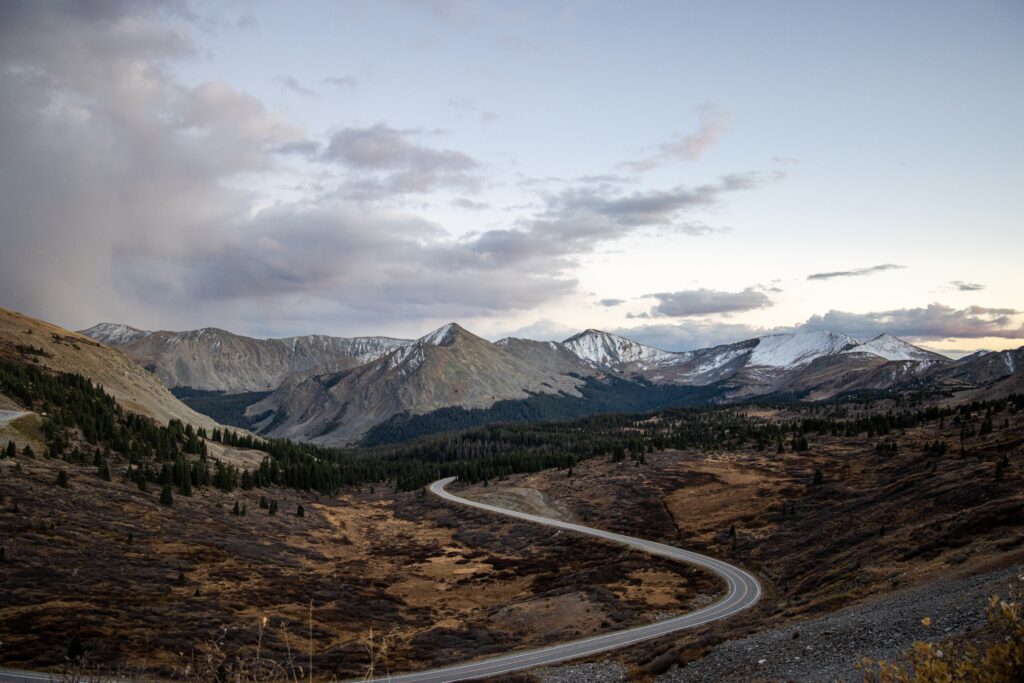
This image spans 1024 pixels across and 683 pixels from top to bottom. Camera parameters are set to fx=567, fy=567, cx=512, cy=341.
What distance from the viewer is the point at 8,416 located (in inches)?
4434

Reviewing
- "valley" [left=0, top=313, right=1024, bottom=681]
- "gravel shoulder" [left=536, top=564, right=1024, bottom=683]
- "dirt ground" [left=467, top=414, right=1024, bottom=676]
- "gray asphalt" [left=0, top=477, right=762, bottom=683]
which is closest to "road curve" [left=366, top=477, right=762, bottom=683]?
"gray asphalt" [left=0, top=477, right=762, bottom=683]

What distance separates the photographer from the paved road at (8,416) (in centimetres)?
11050

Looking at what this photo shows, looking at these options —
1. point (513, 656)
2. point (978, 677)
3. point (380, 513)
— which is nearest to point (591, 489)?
point (380, 513)

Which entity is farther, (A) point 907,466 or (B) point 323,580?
(A) point 907,466

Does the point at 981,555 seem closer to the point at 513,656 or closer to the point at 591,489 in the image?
the point at 513,656

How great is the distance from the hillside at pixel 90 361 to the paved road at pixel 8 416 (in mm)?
37647

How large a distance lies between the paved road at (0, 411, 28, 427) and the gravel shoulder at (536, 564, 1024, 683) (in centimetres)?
12457

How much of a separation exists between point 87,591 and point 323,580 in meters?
30.2

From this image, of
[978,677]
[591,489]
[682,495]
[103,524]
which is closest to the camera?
[978,677]

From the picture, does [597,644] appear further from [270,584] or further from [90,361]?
[90,361]

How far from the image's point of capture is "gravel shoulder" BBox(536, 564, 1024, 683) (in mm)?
26844

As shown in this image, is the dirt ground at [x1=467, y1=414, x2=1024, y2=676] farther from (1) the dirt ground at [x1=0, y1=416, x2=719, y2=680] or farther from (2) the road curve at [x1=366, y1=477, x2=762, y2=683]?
(1) the dirt ground at [x1=0, y1=416, x2=719, y2=680]

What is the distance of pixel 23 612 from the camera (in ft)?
170

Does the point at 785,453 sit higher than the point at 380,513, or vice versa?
the point at 785,453
